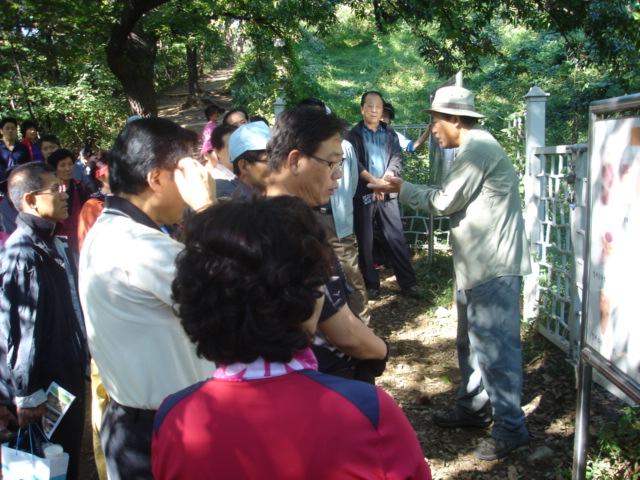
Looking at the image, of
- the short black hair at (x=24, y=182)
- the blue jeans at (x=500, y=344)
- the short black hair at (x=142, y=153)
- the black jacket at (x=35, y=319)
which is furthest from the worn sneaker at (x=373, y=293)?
the short black hair at (x=142, y=153)

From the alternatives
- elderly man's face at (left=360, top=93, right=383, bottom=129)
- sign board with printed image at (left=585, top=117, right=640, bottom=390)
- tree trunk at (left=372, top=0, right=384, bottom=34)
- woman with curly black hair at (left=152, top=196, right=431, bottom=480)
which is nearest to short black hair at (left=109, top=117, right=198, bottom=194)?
woman with curly black hair at (left=152, top=196, right=431, bottom=480)

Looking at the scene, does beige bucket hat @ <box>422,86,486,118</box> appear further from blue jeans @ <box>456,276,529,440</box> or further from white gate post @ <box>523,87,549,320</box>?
white gate post @ <box>523,87,549,320</box>

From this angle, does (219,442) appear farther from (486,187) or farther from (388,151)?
(388,151)

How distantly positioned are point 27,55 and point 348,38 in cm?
1413

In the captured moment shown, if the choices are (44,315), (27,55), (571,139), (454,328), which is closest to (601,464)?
(454,328)

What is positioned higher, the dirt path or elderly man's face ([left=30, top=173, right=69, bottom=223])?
elderly man's face ([left=30, top=173, right=69, bottom=223])

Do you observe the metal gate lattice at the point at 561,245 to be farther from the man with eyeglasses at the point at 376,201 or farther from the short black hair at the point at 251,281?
the short black hair at the point at 251,281

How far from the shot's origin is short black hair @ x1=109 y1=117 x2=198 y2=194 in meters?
1.76

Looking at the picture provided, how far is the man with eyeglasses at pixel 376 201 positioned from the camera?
566 cm

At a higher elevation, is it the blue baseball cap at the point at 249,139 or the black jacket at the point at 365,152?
the blue baseball cap at the point at 249,139

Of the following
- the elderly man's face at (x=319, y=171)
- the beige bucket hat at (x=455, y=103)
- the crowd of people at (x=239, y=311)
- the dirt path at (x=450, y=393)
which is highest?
the beige bucket hat at (x=455, y=103)

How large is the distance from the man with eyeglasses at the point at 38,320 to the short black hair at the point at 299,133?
144 cm

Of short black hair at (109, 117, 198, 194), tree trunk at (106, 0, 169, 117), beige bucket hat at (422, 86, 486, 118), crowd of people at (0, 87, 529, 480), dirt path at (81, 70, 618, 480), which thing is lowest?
dirt path at (81, 70, 618, 480)

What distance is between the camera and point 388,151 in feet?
19.0
